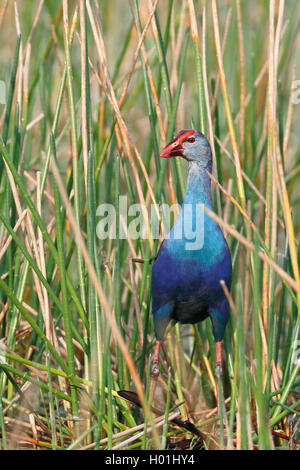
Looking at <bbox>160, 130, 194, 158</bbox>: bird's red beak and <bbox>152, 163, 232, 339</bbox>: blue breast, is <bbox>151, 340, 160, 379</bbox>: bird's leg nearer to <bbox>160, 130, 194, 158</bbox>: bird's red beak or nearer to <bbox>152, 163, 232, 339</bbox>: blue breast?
<bbox>152, 163, 232, 339</bbox>: blue breast

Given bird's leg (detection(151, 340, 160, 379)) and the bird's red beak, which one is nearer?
the bird's red beak

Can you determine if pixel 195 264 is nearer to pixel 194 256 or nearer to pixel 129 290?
pixel 194 256

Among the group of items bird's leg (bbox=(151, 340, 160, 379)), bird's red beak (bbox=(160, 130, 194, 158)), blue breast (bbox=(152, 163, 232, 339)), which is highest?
bird's red beak (bbox=(160, 130, 194, 158))

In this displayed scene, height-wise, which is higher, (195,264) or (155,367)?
(195,264)

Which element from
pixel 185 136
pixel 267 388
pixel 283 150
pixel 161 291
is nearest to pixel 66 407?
pixel 161 291

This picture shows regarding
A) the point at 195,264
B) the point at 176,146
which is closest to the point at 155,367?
the point at 195,264

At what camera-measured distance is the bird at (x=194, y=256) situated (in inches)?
60.3

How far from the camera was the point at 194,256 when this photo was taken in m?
1.54

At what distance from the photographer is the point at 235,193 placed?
1.97m

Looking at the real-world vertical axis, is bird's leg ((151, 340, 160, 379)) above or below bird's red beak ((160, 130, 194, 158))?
below

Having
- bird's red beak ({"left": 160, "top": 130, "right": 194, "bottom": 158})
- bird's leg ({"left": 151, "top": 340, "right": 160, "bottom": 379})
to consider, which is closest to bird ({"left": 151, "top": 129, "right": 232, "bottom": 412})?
bird's red beak ({"left": 160, "top": 130, "right": 194, "bottom": 158})

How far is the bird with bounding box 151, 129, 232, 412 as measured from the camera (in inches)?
60.3

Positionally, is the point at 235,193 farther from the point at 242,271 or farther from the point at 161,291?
the point at 161,291

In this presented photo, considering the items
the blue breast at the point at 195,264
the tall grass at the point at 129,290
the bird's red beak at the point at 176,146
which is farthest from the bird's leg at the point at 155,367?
the bird's red beak at the point at 176,146
